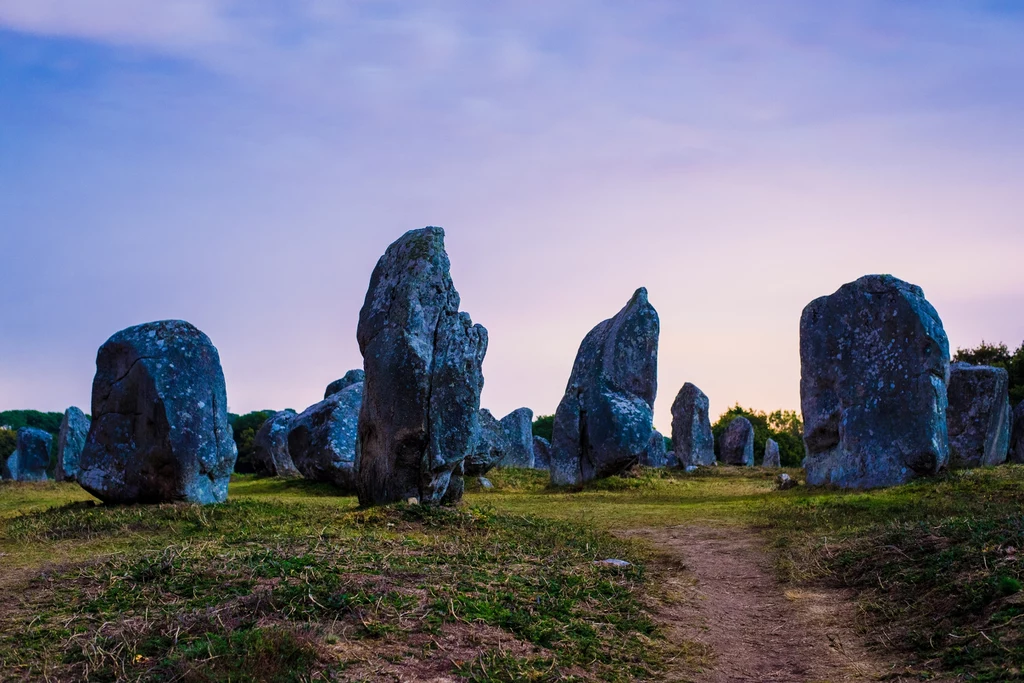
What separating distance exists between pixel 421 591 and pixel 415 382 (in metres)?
5.59

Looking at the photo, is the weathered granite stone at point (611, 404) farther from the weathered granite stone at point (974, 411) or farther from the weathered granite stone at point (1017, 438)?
the weathered granite stone at point (1017, 438)

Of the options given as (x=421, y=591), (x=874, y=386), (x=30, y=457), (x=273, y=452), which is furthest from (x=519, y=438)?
(x=421, y=591)

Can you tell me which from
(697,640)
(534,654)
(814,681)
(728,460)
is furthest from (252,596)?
(728,460)

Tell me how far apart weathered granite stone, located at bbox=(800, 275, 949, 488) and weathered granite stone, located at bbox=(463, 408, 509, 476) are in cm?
648

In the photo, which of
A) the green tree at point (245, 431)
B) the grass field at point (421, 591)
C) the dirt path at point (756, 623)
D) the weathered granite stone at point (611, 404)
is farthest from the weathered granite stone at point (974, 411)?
the green tree at point (245, 431)

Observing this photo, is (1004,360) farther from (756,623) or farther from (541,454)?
(756,623)

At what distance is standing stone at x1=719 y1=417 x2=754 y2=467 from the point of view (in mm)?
37812

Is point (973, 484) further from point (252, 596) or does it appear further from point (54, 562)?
point (54, 562)

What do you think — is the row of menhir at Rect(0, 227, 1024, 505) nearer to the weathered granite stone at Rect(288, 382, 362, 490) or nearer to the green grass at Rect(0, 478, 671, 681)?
the weathered granite stone at Rect(288, 382, 362, 490)

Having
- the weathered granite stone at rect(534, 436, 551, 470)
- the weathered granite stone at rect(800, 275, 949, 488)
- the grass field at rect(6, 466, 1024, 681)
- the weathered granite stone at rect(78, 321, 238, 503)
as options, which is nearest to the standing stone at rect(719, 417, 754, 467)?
the weathered granite stone at rect(534, 436, 551, 470)

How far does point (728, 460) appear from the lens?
38281mm

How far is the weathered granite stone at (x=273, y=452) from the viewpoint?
83.6 feet

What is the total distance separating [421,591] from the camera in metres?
7.32

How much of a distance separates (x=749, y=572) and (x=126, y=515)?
320 inches
